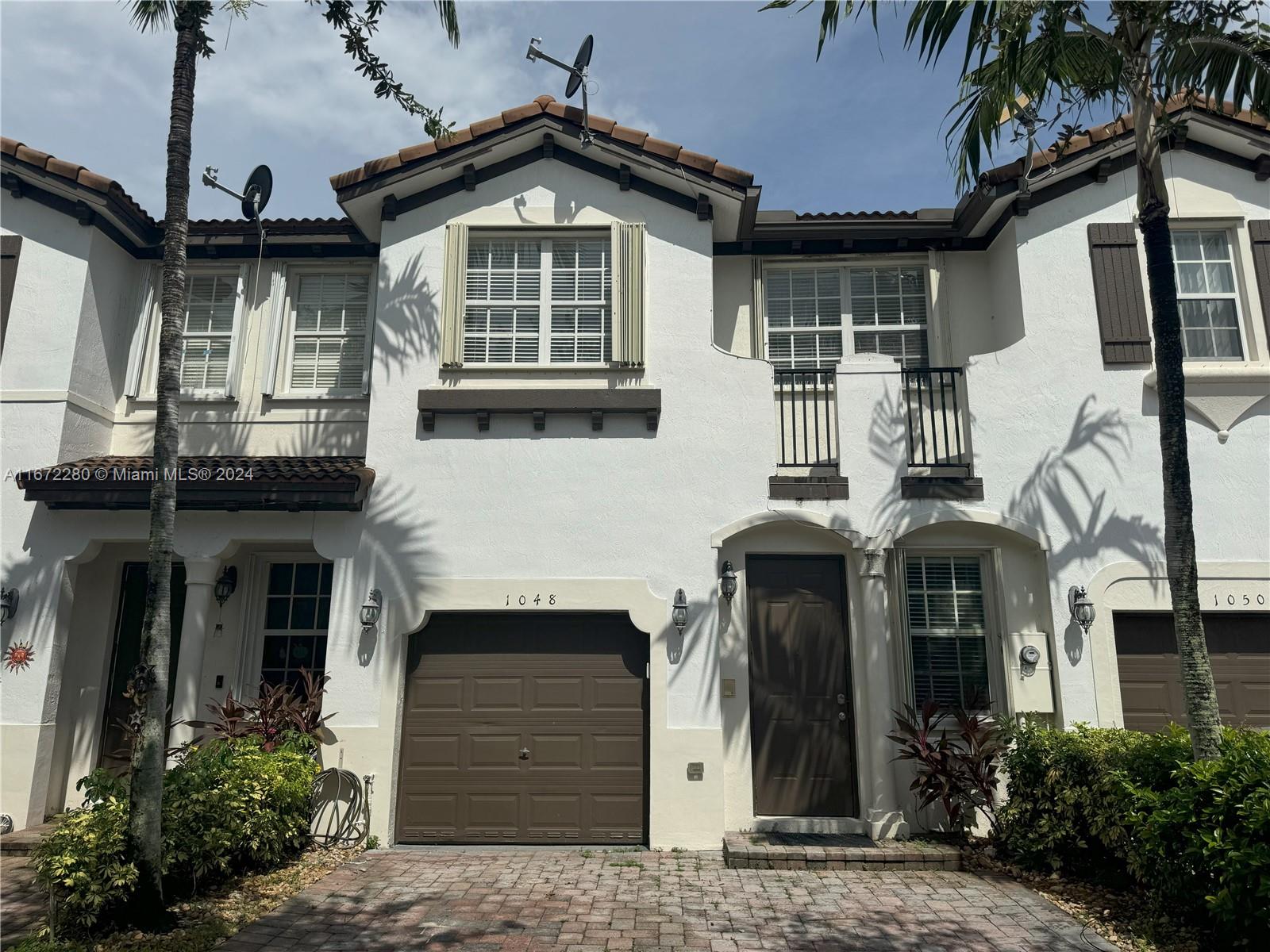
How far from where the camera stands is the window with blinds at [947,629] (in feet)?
33.5

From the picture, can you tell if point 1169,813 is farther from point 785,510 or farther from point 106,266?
point 106,266

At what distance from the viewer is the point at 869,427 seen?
1027cm

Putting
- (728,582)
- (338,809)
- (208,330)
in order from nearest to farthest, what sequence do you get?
1. (338,809)
2. (728,582)
3. (208,330)

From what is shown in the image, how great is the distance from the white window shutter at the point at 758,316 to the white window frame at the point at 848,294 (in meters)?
0.03

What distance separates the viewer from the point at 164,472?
24.2 feet

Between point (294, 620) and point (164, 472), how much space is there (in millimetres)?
4555

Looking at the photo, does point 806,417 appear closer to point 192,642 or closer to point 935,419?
point 935,419

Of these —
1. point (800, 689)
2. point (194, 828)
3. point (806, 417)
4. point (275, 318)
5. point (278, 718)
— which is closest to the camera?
point (194, 828)

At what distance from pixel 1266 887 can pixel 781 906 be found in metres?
3.64

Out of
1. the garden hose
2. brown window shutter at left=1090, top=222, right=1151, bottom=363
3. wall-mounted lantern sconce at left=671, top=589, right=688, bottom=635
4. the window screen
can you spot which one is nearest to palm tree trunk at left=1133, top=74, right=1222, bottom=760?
brown window shutter at left=1090, top=222, right=1151, bottom=363

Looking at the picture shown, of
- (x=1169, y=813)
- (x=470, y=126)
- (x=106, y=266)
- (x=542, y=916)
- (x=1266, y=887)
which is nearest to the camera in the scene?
(x=1266, y=887)

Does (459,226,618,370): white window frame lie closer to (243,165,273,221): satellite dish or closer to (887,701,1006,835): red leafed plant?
(243,165,273,221): satellite dish

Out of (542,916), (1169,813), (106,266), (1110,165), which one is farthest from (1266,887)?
(106,266)

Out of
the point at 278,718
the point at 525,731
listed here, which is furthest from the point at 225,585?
the point at 525,731
